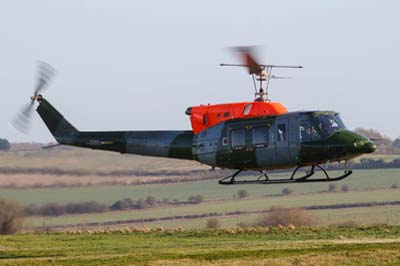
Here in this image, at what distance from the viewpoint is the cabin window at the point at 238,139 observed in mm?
40281

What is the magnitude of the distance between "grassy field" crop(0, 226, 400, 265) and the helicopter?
297 cm

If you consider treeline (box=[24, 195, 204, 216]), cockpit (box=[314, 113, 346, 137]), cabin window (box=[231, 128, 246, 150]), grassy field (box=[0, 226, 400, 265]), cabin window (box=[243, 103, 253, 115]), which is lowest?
grassy field (box=[0, 226, 400, 265])

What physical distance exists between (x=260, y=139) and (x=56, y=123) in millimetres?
9856

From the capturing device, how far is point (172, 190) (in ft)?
258

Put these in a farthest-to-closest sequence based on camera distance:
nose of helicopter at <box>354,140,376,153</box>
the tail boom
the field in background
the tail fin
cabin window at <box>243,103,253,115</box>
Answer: the field in background, the tail fin, the tail boom, cabin window at <box>243,103,253,115</box>, nose of helicopter at <box>354,140,376,153</box>

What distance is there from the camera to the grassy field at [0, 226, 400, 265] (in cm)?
4034

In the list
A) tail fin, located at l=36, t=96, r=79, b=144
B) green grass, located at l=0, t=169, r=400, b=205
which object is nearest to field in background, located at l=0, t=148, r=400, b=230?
green grass, located at l=0, t=169, r=400, b=205

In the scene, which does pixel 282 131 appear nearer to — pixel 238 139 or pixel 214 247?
pixel 238 139

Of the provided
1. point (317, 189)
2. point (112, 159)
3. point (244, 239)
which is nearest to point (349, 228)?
point (244, 239)

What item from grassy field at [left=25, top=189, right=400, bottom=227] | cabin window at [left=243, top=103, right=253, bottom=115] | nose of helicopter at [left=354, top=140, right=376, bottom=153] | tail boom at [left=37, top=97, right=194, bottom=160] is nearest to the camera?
nose of helicopter at [left=354, top=140, right=376, bottom=153]

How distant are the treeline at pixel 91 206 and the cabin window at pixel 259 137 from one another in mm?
27227

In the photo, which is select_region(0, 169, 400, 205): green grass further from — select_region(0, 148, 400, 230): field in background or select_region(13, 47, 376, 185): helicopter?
select_region(13, 47, 376, 185): helicopter

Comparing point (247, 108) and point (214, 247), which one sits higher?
point (247, 108)

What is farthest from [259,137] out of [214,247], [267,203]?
[267,203]
